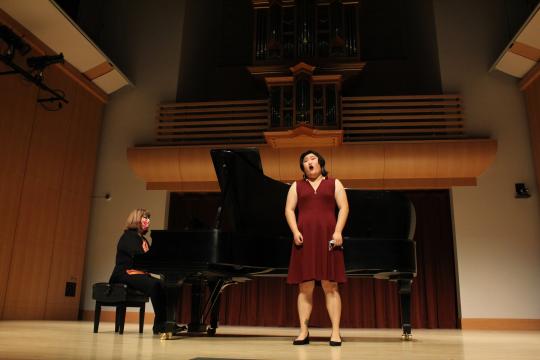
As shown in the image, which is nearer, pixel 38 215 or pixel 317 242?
pixel 317 242

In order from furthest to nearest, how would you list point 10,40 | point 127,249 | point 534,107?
1. point 534,107
2. point 10,40
3. point 127,249

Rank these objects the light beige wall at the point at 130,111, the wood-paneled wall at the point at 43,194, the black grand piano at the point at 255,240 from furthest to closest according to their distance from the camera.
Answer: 1. the light beige wall at the point at 130,111
2. the wood-paneled wall at the point at 43,194
3. the black grand piano at the point at 255,240

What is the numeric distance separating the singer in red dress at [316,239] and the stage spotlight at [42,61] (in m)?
4.05

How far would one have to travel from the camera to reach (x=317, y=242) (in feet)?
9.25

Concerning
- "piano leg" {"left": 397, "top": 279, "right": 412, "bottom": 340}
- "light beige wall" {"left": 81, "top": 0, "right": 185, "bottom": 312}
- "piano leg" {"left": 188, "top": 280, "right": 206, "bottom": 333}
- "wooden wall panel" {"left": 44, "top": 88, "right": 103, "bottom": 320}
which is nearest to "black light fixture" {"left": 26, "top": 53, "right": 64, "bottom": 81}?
"wooden wall panel" {"left": 44, "top": 88, "right": 103, "bottom": 320}

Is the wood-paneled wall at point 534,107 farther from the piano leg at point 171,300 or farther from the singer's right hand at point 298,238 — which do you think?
the piano leg at point 171,300

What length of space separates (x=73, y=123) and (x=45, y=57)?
147 centimetres

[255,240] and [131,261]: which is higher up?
[255,240]

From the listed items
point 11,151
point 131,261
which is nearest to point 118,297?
point 131,261

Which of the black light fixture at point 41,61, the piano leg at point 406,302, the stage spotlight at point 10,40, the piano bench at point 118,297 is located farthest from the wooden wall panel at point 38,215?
the piano leg at point 406,302

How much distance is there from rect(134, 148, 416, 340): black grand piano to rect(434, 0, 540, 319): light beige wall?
3.60m

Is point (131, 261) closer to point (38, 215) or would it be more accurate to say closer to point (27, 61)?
point (38, 215)

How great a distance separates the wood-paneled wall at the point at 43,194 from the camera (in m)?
5.70

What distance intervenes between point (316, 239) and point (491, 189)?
16.4 ft
